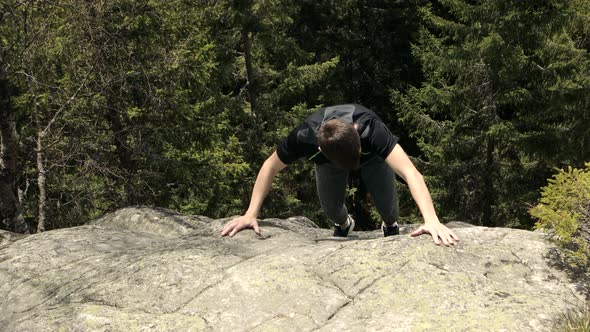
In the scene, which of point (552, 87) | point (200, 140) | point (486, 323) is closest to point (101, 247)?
Answer: point (486, 323)

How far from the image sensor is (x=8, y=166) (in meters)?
8.73

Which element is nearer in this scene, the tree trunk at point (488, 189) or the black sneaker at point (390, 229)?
the black sneaker at point (390, 229)

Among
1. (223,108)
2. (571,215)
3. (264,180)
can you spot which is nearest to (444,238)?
(571,215)

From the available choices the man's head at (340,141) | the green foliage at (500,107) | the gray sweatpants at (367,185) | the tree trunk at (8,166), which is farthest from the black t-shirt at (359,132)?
the green foliage at (500,107)

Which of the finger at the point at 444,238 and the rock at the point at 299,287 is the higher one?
the finger at the point at 444,238

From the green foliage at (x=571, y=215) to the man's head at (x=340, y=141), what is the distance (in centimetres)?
142

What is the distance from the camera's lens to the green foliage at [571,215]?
365 cm

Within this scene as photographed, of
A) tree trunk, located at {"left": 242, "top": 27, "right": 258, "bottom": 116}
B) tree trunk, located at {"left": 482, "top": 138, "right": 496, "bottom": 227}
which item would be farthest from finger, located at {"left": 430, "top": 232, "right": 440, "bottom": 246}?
tree trunk, located at {"left": 242, "top": 27, "right": 258, "bottom": 116}

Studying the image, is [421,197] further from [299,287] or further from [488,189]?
[488,189]

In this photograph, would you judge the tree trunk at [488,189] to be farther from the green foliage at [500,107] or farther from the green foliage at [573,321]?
the green foliage at [573,321]

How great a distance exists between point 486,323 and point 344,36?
21.8 metres

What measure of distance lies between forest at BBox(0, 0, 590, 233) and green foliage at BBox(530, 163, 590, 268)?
7.54 m

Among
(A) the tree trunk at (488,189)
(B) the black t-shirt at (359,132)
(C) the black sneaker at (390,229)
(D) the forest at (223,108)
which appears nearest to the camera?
(B) the black t-shirt at (359,132)

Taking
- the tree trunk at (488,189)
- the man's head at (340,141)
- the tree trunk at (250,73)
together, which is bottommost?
the tree trunk at (488,189)
